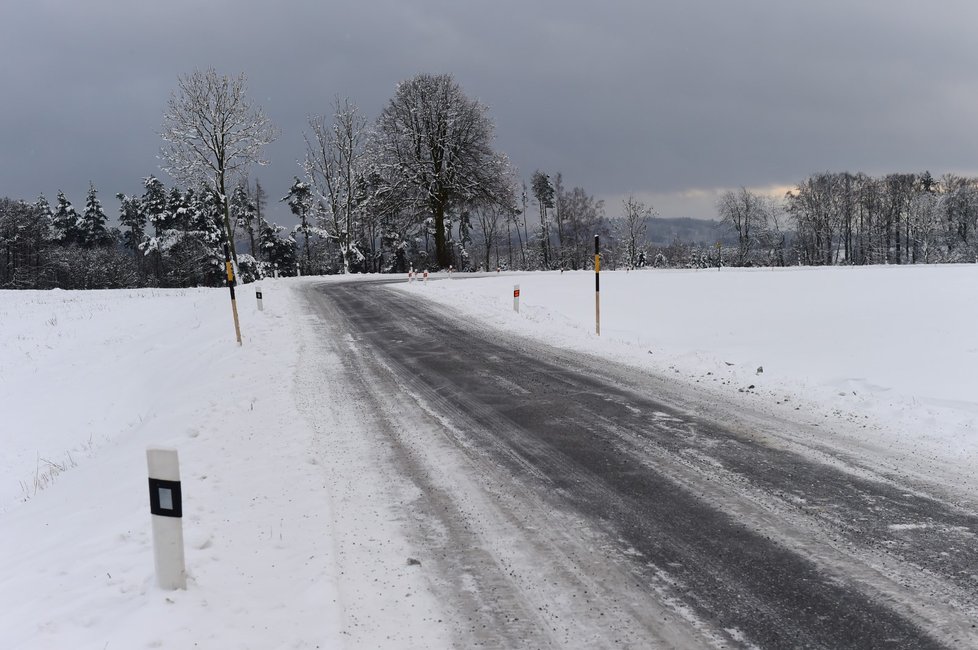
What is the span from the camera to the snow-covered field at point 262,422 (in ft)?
11.1

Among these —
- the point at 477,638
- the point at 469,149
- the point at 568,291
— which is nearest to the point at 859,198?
the point at 469,149

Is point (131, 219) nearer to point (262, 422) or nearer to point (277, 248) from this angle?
point (277, 248)

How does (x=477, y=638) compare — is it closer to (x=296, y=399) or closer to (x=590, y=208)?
(x=296, y=399)

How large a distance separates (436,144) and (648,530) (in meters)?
35.6

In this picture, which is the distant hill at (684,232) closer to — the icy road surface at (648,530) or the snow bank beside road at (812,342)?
the snow bank beside road at (812,342)

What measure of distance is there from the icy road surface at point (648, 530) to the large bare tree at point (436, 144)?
30520mm

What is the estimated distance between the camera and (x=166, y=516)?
3504 millimetres

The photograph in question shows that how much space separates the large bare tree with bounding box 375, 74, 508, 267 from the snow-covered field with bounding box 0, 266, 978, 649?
56.8 feet

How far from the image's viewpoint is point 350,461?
565 centimetres

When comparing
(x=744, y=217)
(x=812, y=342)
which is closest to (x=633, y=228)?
(x=744, y=217)

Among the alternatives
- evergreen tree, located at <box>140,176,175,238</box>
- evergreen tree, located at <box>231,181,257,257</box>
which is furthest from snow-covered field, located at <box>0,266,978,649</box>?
evergreen tree, located at <box>140,176,175,238</box>

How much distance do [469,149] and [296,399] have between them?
31354mm

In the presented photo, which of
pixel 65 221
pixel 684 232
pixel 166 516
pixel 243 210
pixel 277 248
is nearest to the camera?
pixel 166 516

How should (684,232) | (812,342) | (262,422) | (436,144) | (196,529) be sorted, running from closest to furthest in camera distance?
1. (196,529)
2. (262,422)
3. (812,342)
4. (436,144)
5. (684,232)
